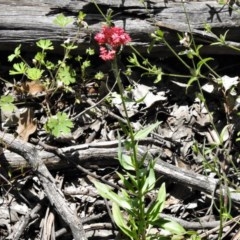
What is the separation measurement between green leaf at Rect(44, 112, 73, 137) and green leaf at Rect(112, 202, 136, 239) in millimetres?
554

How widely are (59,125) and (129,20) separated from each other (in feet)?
2.55

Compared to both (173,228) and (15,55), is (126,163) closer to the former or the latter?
(173,228)

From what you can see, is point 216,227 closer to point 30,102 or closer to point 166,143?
point 166,143

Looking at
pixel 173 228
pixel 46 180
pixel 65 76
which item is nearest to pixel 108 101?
pixel 65 76

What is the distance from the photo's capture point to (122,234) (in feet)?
9.80

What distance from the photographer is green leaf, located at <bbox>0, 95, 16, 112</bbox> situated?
10.7 feet

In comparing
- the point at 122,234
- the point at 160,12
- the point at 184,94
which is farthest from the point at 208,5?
the point at 122,234

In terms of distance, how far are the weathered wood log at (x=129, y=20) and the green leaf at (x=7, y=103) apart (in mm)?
404

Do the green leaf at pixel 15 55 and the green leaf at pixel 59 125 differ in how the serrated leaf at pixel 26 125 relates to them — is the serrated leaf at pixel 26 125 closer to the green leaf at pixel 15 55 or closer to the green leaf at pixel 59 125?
the green leaf at pixel 59 125

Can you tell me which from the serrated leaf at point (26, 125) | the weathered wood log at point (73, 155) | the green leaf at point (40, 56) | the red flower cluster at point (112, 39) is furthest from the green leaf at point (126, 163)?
the green leaf at point (40, 56)

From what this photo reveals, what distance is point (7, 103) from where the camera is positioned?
3.29 metres

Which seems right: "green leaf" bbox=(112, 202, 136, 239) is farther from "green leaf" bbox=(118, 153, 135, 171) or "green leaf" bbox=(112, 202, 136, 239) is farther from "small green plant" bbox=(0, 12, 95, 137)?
"small green plant" bbox=(0, 12, 95, 137)

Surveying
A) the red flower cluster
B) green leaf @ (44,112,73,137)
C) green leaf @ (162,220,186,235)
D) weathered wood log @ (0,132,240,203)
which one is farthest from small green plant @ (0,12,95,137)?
the red flower cluster

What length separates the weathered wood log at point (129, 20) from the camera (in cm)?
340
